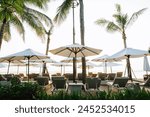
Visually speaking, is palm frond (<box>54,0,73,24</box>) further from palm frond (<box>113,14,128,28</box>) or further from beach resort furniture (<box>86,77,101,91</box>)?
palm frond (<box>113,14,128,28</box>)

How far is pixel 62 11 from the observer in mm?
14414

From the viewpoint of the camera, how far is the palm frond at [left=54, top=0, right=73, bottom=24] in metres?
14.1

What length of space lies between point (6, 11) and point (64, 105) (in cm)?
541

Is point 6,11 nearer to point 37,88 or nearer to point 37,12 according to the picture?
point 37,88

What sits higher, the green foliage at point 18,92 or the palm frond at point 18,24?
the palm frond at point 18,24

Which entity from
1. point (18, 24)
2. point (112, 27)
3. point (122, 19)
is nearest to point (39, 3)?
point (18, 24)

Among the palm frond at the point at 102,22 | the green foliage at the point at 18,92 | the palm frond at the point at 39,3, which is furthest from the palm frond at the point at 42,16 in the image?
the green foliage at the point at 18,92

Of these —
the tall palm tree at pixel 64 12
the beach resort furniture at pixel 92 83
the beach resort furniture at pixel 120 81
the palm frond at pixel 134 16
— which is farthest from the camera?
the palm frond at pixel 134 16

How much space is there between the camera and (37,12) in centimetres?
1672

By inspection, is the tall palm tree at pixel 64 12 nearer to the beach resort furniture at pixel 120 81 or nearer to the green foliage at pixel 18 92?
the beach resort furniture at pixel 120 81

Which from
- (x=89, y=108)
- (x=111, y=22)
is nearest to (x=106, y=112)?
(x=89, y=108)

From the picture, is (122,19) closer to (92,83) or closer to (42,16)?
(42,16)

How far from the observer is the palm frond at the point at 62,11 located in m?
14.1

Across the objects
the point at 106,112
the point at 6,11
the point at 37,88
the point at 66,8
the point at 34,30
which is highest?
the point at 66,8
